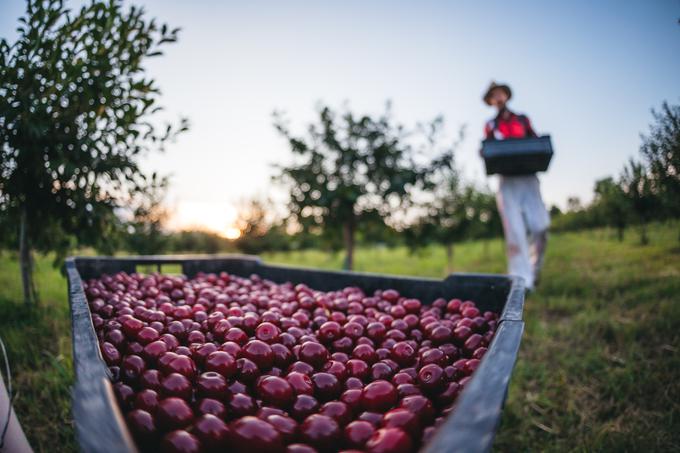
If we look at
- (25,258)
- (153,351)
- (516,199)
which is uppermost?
(516,199)

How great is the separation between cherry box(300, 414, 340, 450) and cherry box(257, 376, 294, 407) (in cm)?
17

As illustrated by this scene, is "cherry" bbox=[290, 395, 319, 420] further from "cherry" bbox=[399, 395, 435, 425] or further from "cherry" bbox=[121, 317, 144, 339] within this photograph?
"cherry" bbox=[121, 317, 144, 339]

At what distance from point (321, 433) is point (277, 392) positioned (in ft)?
0.77

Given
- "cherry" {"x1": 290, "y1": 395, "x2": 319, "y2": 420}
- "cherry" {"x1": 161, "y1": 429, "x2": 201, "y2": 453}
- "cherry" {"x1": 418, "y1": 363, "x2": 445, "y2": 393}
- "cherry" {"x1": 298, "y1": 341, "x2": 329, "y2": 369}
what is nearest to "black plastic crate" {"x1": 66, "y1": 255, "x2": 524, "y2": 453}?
"cherry" {"x1": 161, "y1": 429, "x2": 201, "y2": 453}

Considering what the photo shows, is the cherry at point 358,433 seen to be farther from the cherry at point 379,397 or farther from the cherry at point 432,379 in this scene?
the cherry at point 432,379

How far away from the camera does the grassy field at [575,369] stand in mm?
2027

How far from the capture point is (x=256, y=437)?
0.89 m

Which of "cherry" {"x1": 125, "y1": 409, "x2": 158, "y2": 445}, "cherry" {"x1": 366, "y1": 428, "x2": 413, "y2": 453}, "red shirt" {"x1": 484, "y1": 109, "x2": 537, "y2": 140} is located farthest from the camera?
"red shirt" {"x1": 484, "y1": 109, "x2": 537, "y2": 140}

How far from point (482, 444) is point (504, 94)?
448 centimetres

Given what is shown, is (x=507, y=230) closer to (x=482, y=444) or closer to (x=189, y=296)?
(x=189, y=296)

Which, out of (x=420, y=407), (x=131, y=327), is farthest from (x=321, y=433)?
(x=131, y=327)

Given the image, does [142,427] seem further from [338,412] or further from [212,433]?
[338,412]

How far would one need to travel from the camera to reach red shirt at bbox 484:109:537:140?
13.6ft

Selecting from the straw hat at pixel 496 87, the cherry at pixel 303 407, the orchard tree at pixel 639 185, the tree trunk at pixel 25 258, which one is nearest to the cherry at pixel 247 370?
the cherry at pixel 303 407
